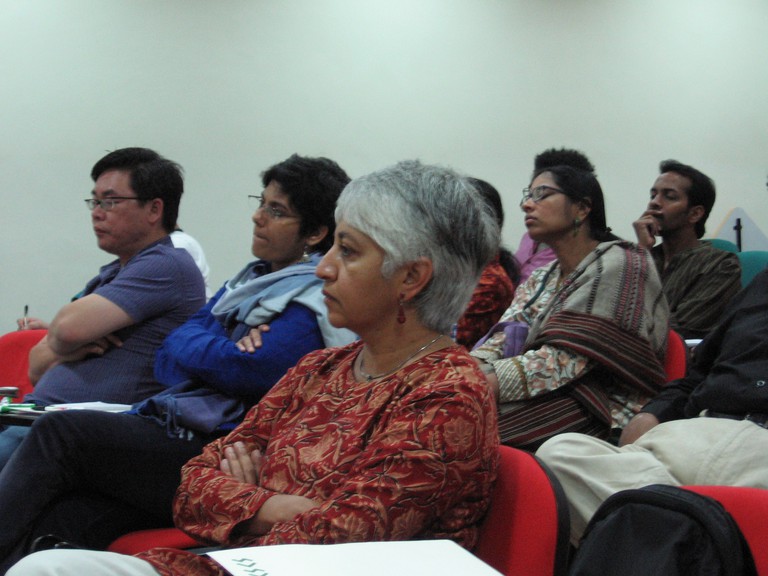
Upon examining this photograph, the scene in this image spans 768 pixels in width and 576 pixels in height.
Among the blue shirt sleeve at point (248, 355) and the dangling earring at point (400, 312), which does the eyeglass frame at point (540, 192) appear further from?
the dangling earring at point (400, 312)

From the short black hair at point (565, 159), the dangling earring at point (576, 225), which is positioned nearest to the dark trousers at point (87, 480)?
the dangling earring at point (576, 225)

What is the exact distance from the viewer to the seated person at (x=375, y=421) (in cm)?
129

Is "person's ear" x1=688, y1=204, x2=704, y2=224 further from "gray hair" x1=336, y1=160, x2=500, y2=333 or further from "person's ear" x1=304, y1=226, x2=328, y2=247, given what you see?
"gray hair" x1=336, y1=160, x2=500, y2=333

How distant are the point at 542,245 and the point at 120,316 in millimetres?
1935

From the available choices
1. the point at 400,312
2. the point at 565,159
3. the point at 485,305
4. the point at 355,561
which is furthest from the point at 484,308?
the point at 355,561

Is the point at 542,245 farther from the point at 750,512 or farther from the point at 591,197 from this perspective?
the point at 750,512

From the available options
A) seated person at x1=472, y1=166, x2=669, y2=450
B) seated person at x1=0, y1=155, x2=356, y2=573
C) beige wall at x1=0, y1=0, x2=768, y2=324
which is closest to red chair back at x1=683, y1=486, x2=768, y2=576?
seated person at x1=0, y1=155, x2=356, y2=573

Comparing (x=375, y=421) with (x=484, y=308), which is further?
(x=484, y=308)

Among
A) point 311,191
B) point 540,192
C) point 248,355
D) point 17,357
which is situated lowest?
point 17,357

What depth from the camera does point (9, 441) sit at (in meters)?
2.47

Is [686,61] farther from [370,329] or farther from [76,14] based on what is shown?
[370,329]

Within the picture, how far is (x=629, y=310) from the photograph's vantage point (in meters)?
2.49

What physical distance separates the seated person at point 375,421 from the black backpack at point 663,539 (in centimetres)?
23

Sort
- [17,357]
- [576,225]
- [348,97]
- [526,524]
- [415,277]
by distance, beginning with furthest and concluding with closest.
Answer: [348,97], [17,357], [576,225], [415,277], [526,524]
